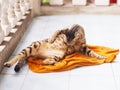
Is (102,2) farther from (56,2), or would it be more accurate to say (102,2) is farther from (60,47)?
(60,47)

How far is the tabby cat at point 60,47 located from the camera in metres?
2.18

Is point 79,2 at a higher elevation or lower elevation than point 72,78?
higher

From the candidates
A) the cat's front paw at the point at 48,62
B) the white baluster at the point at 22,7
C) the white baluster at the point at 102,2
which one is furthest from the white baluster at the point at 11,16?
the white baluster at the point at 102,2

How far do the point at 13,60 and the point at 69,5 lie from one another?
154 cm

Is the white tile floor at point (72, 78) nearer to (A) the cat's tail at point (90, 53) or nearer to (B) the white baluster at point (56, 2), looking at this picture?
(A) the cat's tail at point (90, 53)

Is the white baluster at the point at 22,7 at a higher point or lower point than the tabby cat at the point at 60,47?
higher

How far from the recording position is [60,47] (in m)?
2.20

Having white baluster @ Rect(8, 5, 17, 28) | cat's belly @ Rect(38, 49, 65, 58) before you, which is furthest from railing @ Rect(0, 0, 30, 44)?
cat's belly @ Rect(38, 49, 65, 58)

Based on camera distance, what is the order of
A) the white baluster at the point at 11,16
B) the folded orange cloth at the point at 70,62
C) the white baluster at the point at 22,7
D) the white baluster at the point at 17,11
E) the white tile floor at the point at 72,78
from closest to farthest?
the white tile floor at the point at 72,78, the folded orange cloth at the point at 70,62, the white baluster at the point at 11,16, the white baluster at the point at 17,11, the white baluster at the point at 22,7

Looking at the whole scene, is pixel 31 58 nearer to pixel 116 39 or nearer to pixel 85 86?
pixel 85 86

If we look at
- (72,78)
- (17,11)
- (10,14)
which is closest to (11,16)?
(10,14)

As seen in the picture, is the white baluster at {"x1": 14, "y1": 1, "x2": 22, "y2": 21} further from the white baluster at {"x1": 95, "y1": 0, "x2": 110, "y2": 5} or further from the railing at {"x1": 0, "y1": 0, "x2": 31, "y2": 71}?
the white baluster at {"x1": 95, "y1": 0, "x2": 110, "y2": 5}

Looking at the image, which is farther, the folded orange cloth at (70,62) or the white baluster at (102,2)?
the white baluster at (102,2)

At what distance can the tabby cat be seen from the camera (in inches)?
85.9
